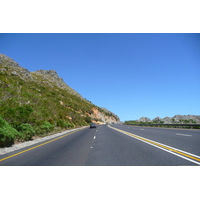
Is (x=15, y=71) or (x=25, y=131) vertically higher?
(x=15, y=71)

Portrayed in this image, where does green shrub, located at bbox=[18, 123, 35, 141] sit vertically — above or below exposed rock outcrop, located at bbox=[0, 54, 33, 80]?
below

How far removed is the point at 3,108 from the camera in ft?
57.5

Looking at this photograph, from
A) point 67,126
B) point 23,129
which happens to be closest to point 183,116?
point 67,126

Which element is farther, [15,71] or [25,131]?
[15,71]

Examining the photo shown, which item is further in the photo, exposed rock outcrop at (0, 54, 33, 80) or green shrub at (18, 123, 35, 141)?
exposed rock outcrop at (0, 54, 33, 80)

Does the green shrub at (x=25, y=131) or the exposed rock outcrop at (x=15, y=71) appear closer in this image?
the green shrub at (x=25, y=131)

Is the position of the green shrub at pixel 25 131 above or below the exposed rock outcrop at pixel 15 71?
below
